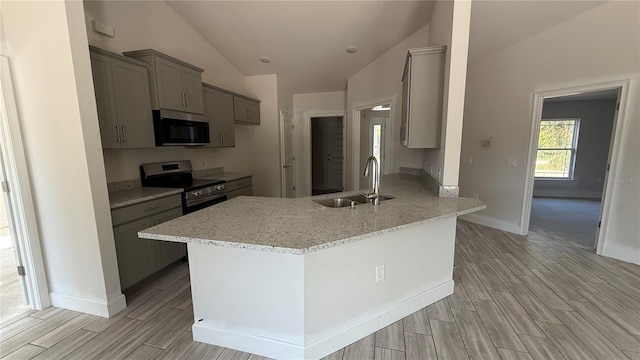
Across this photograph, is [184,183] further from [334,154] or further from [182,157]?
[334,154]

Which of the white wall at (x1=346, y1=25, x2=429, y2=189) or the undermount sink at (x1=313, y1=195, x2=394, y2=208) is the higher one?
the white wall at (x1=346, y1=25, x2=429, y2=189)

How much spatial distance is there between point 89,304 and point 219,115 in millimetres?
2683

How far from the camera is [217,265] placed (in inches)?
69.0

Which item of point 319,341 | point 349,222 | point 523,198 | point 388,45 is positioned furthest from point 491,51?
point 319,341

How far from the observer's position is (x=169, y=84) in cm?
297

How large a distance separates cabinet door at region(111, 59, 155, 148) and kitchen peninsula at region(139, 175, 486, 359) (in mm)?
1373

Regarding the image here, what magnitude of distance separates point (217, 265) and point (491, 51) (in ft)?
15.1

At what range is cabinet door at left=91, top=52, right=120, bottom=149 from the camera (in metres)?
2.32

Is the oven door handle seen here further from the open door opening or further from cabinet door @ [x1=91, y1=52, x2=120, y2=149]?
the open door opening

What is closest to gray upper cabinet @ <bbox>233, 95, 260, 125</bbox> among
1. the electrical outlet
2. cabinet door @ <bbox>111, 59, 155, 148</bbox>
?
cabinet door @ <bbox>111, 59, 155, 148</bbox>

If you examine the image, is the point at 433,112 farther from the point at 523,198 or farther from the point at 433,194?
the point at 523,198

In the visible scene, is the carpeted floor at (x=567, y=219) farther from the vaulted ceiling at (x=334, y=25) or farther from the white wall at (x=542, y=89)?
the vaulted ceiling at (x=334, y=25)

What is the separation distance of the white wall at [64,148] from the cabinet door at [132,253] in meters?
0.11

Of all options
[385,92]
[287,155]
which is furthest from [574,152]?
[287,155]
